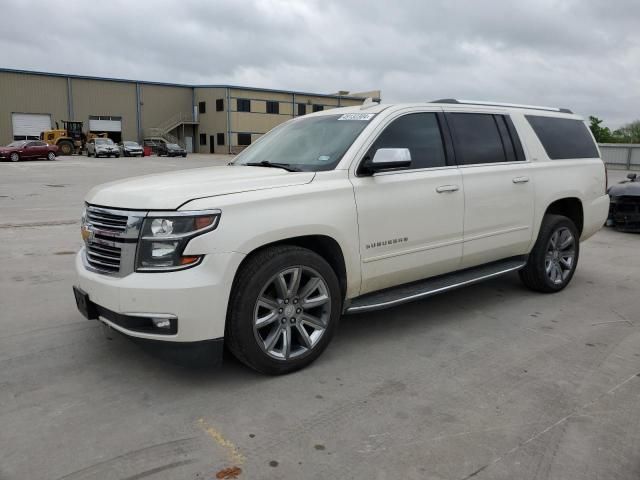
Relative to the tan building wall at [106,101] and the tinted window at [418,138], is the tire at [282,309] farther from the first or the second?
the tan building wall at [106,101]

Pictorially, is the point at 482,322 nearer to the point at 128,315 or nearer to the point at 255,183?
the point at 255,183

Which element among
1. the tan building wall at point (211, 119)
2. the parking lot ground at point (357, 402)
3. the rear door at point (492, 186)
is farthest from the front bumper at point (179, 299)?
the tan building wall at point (211, 119)

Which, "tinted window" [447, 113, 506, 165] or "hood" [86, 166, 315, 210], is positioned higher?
"tinted window" [447, 113, 506, 165]

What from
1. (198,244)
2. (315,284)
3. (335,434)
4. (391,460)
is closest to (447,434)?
(391,460)

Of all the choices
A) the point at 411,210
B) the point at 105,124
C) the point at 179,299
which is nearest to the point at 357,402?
the point at 179,299

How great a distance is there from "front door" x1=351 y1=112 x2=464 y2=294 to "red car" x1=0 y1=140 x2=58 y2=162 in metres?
36.7

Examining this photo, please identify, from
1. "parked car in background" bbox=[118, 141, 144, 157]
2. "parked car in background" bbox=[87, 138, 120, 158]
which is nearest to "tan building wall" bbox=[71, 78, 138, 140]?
"parked car in background" bbox=[118, 141, 144, 157]

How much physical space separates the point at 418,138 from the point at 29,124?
57.4m

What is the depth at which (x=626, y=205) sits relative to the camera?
9.95 metres

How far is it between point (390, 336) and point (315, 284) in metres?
1.08

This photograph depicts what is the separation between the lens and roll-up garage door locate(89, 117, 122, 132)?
56.3 meters

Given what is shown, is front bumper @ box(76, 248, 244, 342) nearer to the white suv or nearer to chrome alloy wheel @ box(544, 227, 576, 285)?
the white suv

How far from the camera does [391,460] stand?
274 centimetres

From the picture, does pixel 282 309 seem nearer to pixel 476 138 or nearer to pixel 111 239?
pixel 111 239
